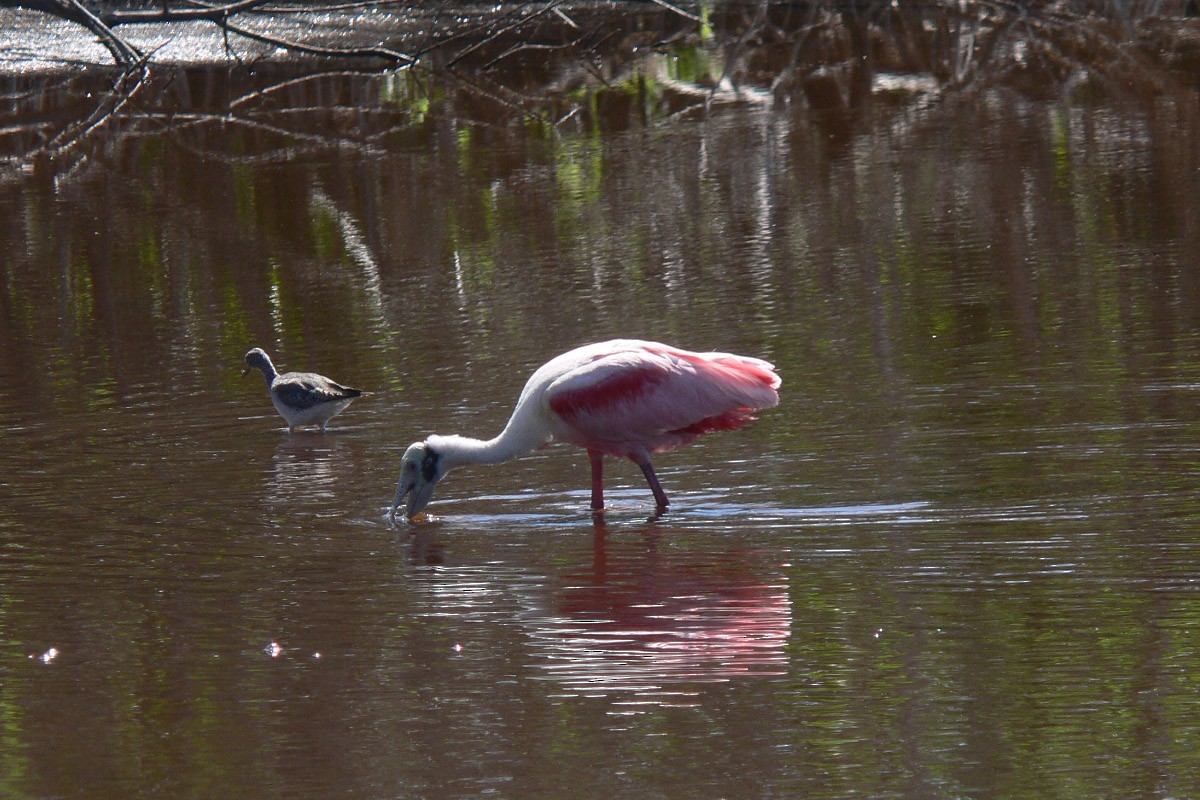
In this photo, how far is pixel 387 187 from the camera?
59.3ft

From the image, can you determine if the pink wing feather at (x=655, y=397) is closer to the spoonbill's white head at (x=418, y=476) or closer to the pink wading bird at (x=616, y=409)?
the pink wading bird at (x=616, y=409)

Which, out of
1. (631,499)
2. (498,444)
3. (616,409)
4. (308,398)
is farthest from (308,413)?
(616,409)

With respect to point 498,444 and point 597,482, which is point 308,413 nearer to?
point 498,444

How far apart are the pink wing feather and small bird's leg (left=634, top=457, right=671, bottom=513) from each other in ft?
0.22

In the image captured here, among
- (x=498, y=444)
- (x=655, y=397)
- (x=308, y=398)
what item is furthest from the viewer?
(x=308, y=398)

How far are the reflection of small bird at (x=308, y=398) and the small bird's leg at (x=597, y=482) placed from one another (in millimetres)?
2253

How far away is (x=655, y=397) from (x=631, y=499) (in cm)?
45

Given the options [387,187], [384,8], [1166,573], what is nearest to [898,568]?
[1166,573]

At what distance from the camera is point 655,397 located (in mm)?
8523

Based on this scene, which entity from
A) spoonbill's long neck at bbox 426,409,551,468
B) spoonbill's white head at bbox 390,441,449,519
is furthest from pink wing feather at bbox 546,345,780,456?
spoonbill's white head at bbox 390,441,449,519

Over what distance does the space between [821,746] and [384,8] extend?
913 inches

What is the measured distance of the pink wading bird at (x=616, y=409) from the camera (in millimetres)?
8398

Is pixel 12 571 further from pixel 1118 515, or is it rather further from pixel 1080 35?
pixel 1080 35

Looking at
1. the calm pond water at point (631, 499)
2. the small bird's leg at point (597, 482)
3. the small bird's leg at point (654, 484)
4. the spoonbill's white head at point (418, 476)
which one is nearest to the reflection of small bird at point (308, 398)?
the calm pond water at point (631, 499)
